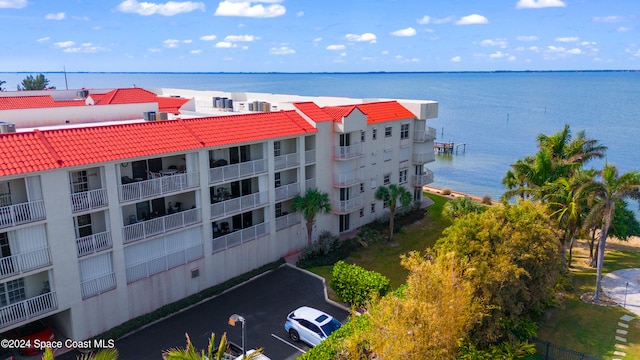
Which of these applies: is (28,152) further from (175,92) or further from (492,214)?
(175,92)

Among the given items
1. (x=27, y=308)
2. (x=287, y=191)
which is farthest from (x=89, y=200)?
(x=287, y=191)

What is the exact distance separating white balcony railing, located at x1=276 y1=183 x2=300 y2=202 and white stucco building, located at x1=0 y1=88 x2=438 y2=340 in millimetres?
83

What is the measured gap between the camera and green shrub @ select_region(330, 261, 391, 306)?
27297 mm

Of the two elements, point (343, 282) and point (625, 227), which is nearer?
point (343, 282)

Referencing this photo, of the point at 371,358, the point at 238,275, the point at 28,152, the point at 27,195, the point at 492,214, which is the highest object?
the point at 28,152

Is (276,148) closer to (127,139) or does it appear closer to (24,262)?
(127,139)

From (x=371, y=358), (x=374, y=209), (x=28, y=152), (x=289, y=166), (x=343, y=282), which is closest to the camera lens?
(x=371, y=358)

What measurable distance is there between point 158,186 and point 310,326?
1194cm

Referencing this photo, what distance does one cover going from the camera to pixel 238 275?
32.5 m

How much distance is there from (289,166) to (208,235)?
27.0 ft

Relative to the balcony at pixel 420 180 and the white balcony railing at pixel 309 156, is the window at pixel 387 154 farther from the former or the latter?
the white balcony railing at pixel 309 156

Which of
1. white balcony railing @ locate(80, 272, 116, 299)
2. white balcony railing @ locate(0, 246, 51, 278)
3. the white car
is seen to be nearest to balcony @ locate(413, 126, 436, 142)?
the white car

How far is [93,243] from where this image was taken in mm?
24531

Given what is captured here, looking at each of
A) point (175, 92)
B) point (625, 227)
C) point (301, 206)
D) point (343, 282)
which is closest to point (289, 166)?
point (301, 206)
